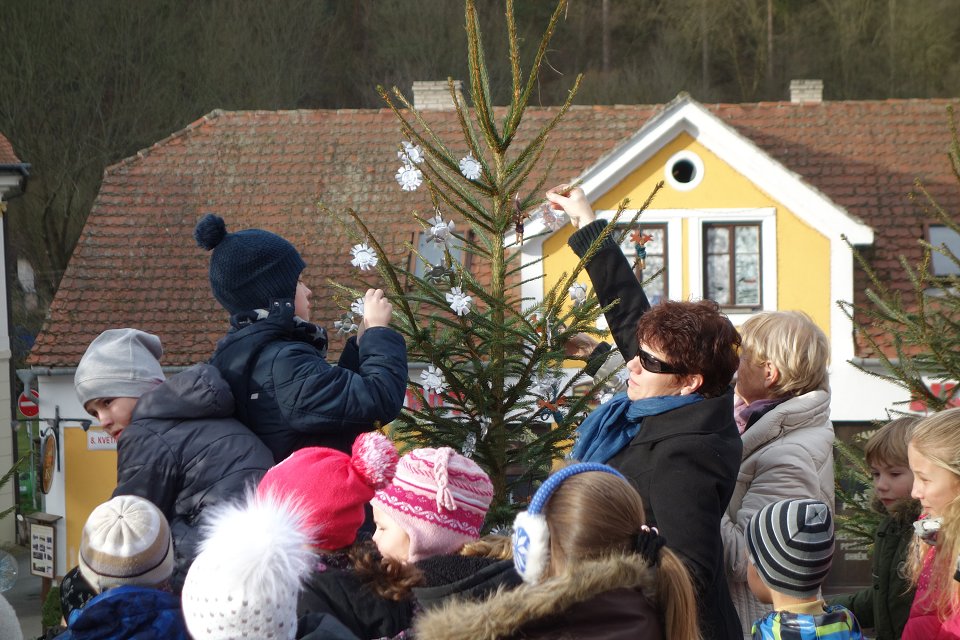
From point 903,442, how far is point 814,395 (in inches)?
25.1

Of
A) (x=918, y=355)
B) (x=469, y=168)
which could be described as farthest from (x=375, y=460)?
(x=918, y=355)

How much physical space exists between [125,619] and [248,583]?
0.39m

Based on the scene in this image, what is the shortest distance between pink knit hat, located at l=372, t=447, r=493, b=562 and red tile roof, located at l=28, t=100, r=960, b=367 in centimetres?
1589

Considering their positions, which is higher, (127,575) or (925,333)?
(925,333)

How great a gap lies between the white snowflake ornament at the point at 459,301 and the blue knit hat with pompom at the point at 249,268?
30.3 inches

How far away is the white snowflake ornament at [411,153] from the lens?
4332mm

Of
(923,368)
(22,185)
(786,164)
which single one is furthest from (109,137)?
(923,368)

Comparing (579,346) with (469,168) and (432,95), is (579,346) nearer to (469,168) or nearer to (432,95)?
(469,168)

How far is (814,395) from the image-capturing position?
11.4 feet

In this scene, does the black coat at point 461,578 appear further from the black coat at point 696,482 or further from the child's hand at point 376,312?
the child's hand at point 376,312

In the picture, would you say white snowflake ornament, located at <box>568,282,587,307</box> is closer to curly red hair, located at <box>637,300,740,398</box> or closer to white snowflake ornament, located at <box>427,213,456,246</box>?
white snowflake ornament, located at <box>427,213,456,246</box>

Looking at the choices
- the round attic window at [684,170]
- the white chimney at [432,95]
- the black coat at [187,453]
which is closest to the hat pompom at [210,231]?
the black coat at [187,453]

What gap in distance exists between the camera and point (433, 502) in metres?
2.88

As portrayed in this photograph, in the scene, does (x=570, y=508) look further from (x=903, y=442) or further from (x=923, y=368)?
(x=923, y=368)
